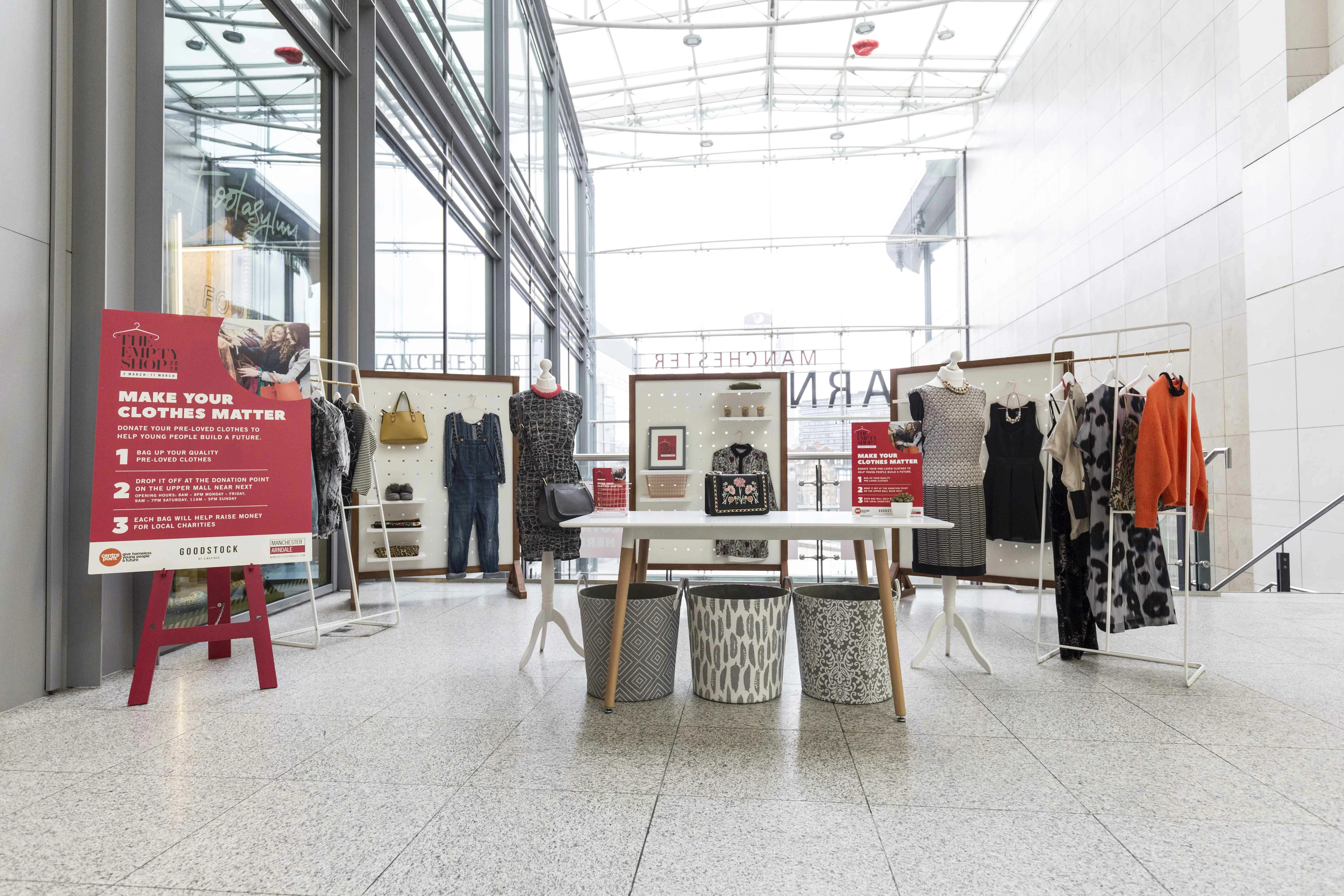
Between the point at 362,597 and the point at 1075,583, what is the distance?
14.7 ft

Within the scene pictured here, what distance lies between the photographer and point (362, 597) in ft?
16.7

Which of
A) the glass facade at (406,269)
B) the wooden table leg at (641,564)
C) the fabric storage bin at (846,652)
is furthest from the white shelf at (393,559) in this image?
the fabric storage bin at (846,652)

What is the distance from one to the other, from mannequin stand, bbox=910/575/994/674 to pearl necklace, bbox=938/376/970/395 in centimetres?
99

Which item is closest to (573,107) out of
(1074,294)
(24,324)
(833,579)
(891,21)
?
(891,21)

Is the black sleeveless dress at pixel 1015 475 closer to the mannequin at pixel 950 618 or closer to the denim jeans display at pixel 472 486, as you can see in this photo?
the mannequin at pixel 950 618

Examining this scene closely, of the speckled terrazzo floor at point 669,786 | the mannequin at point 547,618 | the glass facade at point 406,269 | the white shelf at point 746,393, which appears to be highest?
the glass facade at point 406,269

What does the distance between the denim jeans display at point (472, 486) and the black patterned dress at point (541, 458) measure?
1.81 meters

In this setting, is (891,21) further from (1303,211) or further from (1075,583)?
(1075,583)

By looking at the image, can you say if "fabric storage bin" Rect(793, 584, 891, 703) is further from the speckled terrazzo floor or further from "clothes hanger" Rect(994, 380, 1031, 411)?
"clothes hanger" Rect(994, 380, 1031, 411)

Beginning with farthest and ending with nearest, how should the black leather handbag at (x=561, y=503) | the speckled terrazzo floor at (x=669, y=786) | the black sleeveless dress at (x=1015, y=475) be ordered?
the black sleeveless dress at (x=1015, y=475) → the black leather handbag at (x=561, y=503) → the speckled terrazzo floor at (x=669, y=786)

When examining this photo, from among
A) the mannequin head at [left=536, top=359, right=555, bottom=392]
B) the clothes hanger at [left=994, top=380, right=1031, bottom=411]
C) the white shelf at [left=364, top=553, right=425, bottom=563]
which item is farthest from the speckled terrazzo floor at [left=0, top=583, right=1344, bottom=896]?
the white shelf at [left=364, top=553, right=425, bottom=563]

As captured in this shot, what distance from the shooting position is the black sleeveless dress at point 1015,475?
13.4ft

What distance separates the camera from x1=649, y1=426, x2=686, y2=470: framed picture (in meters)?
5.47

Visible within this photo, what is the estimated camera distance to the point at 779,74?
12836mm
